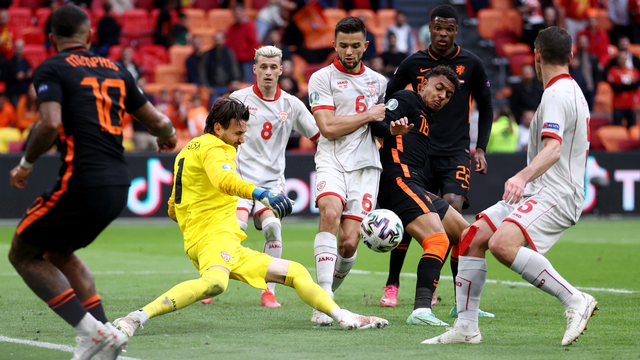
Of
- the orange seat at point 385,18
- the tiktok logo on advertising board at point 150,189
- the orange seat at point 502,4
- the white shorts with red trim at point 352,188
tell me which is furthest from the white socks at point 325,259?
the orange seat at point 502,4

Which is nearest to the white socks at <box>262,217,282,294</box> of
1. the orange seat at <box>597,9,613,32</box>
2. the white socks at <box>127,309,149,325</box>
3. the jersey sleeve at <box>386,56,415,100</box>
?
the jersey sleeve at <box>386,56,415,100</box>

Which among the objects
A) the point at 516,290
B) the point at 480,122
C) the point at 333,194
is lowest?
the point at 516,290

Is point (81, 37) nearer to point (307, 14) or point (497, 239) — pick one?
point (497, 239)

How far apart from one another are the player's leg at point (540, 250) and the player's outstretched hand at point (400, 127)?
1.34 m

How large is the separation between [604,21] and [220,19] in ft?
34.2

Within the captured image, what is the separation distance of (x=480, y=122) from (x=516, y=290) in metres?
1.79

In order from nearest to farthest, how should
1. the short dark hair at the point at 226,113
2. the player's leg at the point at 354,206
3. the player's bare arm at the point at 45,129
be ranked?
the player's bare arm at the point at 45,129, the short dark hair at the point at 226,113, the player's leg at the point at 354,206

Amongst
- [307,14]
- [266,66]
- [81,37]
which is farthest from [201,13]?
[81,37]

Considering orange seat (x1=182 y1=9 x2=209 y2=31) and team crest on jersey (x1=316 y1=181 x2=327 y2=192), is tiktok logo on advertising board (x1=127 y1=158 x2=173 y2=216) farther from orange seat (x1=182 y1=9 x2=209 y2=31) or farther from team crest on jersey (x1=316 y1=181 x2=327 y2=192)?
team crest on jersey (x1=316 y1=181 x2=327 y2=192)

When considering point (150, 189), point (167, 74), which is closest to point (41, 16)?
point (167, 74)

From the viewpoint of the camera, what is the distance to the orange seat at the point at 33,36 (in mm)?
19000

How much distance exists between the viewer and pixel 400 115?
6656 mm

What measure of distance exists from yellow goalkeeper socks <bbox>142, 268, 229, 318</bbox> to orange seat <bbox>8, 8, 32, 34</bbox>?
1598 centimetres

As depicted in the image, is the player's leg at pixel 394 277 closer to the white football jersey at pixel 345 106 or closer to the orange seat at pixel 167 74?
the white football jersey at pixel 345 106
